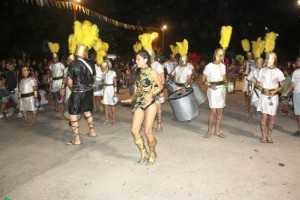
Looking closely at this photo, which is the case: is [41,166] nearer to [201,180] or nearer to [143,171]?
[143,171]

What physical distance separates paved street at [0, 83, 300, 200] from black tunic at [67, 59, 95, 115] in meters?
0.83

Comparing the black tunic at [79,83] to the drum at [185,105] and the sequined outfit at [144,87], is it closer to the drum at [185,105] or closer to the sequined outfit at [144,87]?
the sequined outfit at [144,87]

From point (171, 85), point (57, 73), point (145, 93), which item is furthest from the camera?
point (57, 73)

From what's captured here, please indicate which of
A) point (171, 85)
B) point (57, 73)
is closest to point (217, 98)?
point (171, 85)

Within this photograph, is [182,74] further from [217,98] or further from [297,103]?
[297,103]

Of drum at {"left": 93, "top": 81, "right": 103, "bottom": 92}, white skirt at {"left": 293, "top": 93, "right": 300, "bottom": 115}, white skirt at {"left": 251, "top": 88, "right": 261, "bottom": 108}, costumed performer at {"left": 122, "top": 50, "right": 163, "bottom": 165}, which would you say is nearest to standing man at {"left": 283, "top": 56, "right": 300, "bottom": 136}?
white skirt at {"left": 293, "top": 93, "right": 300, "bottom": 115}

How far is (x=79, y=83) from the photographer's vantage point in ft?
21.6

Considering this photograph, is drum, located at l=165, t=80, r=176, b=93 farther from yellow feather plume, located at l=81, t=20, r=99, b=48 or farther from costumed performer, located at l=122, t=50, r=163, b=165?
costumed performer, located at l=122, t=50, r=163, b=165

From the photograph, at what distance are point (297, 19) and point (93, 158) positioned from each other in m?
41.7

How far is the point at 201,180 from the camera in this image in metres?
4.77

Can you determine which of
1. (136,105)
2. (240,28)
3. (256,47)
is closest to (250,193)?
(136,105)

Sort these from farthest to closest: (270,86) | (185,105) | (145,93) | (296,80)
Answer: (185,105) → (296,80) → (270,86) → (145,93)

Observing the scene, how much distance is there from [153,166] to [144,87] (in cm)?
137

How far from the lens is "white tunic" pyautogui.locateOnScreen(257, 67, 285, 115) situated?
6621 millimetres
